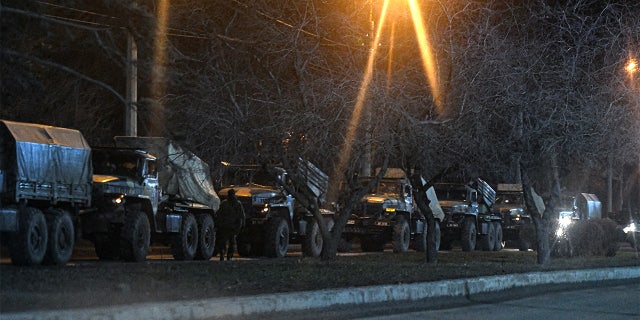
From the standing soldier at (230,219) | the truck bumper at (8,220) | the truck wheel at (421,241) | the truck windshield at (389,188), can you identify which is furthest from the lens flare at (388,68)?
the truck wheel at (421,241)

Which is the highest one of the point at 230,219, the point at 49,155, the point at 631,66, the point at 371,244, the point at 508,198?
the point at 631,66

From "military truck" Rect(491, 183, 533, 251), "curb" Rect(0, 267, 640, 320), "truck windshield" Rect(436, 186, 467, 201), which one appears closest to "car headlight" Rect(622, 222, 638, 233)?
"military truck" Rect(491, 183, 533, 251)

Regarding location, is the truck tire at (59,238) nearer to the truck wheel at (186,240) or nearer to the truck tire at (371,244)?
the truck wheel at (186,240)

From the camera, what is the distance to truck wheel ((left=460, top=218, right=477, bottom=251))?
38.3 metres

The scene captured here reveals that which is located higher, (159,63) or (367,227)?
(159,63)

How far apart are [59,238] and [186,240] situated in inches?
216

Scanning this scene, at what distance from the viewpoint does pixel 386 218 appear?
33.7 meters

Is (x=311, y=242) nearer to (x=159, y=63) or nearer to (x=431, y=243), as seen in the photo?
(x=431, y=243)

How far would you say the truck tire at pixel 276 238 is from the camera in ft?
88.5

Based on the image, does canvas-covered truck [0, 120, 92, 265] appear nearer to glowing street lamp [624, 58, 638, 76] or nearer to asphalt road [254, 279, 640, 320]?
asphalt road [254, 279, 640, 320]

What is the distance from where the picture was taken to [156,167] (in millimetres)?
23781

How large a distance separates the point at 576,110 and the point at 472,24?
3540mm

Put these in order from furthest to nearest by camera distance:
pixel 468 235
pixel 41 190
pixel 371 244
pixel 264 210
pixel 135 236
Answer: pixel 468 235 < pixel 371 244 < pixel 264 210 < pixel 135 236 < pixel 41 190

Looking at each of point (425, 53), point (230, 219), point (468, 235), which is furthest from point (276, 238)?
point (468, 235)
